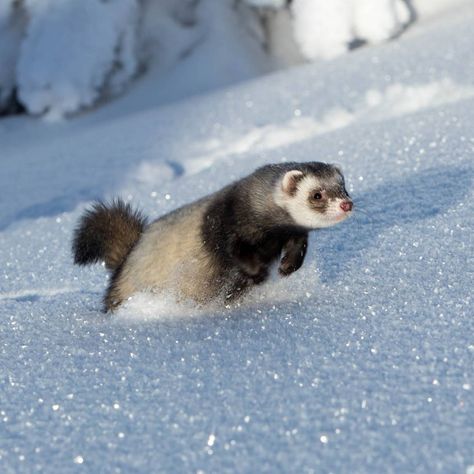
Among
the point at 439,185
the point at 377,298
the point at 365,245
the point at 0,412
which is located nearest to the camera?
the point at 0,412

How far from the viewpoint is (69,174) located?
4.78 metres

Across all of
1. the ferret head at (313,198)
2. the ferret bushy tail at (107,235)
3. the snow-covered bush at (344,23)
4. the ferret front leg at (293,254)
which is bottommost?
the snow-covered bush at (344,23)

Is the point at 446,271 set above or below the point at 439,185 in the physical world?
above

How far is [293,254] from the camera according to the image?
8.32 feet

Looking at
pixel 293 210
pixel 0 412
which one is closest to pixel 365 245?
pixel 293 210

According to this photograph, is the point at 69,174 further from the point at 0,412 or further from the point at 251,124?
the point at 0,412

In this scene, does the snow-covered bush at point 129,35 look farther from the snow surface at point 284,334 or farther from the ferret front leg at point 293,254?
the ferret front leg at point 293,254

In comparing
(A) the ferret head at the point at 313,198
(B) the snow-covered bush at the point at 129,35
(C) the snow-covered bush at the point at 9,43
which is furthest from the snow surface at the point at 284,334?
(C) the snow-covered bush at the point at 9,43

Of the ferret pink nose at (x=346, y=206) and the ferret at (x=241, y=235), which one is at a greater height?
the ferret pink nose at (x=346, y=206)

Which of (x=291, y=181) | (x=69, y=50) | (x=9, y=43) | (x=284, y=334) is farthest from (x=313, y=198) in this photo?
(x=9, y=43)

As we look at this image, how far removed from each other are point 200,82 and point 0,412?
505 cm

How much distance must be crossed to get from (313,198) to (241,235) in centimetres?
21

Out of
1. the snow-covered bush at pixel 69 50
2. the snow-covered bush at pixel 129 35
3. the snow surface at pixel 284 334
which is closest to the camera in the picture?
the snow surface at pixel 284 334

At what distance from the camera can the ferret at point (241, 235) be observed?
2.50 m
